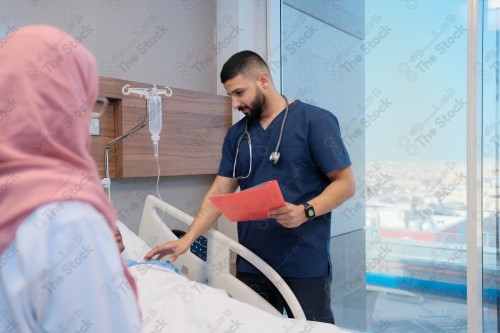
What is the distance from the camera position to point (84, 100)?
2.08 ft

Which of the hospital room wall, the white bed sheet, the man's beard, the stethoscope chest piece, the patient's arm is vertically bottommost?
the white bed sheet

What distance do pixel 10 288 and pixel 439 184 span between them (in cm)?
203

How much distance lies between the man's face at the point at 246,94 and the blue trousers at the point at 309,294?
0.65 metres

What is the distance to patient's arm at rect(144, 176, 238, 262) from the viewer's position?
171 centimetres

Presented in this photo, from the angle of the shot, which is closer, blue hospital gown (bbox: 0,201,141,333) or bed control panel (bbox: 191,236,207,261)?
blue hospital gown (bbox: 0,201,141,333)

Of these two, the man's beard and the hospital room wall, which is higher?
the hospital room wall

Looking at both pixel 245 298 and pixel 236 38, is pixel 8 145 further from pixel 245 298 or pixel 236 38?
pixel 236 38

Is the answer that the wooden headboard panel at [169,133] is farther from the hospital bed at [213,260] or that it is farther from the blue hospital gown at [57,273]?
the blue hospital gown at [57,273]

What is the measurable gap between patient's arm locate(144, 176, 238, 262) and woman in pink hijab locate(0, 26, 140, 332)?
43.8 inches

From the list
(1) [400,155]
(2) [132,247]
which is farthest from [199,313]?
(1) [400,155]

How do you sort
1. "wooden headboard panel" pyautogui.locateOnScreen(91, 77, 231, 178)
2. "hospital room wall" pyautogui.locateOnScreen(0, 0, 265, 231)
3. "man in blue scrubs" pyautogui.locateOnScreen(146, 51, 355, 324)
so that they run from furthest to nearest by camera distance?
→ "wooden headboard panel" pyautogui.locateOnScreen(91, 77, 231, 178) → "hospital room wall" pyautogui.locateOnScreen(0, 0, 265, 231) → "man in blue scrubs" pyautogui.locateOnScreen(146, 51, 355, 324)

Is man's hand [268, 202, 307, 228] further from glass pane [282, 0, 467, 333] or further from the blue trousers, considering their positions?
glass pane [282, 0, 467, 333]

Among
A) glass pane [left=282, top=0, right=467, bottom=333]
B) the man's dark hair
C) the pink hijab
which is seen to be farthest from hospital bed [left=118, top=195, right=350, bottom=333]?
glass pane [left=282, top=0, right=467, bottom=333]

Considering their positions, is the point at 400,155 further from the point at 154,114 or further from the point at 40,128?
the point at 40,128
